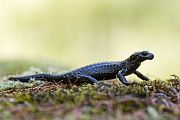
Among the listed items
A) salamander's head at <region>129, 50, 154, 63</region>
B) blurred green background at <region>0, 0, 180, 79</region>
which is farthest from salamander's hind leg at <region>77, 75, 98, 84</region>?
blurred green background at <region>0, 0, 180, 79</region>

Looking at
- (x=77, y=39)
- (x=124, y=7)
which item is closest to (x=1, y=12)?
(x=77, y=39)

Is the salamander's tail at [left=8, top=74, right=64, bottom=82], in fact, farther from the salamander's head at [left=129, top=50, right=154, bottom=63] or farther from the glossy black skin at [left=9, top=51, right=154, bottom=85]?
the salamander's head at [left=129, top=50, right=154, bottom=63]

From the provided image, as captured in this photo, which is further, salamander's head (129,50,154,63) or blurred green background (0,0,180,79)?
blurred green background (0,0,180,79)

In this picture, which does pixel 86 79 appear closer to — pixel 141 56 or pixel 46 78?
pixel 46 78

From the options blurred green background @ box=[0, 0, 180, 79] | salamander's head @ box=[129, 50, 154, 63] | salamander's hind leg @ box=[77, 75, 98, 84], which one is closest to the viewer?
salamander's hind leg @ box=[77, 75, 98, 84]

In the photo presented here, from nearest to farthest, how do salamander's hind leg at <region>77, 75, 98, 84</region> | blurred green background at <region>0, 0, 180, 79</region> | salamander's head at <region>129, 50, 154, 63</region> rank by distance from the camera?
salamander's hind leg at <region>77, 75, 98, 84</region>, salamander's head at <region>129, 50, 154, 63</region>, blurred green background at <region>0, 0, 180, 79</region>

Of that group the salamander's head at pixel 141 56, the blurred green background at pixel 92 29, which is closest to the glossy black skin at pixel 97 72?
the salamander's head at pixel 141 56

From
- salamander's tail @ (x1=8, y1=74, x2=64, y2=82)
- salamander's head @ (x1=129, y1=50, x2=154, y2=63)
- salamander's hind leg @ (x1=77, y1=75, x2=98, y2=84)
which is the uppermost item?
salamander's head @ (x1=129, y1=50, x2=154, y2=63)

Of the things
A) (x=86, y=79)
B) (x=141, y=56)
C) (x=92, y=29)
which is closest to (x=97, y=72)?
(x=86, y=79)

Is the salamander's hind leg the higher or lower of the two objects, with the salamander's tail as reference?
lower

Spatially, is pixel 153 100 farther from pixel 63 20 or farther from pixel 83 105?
pixel 63 20
